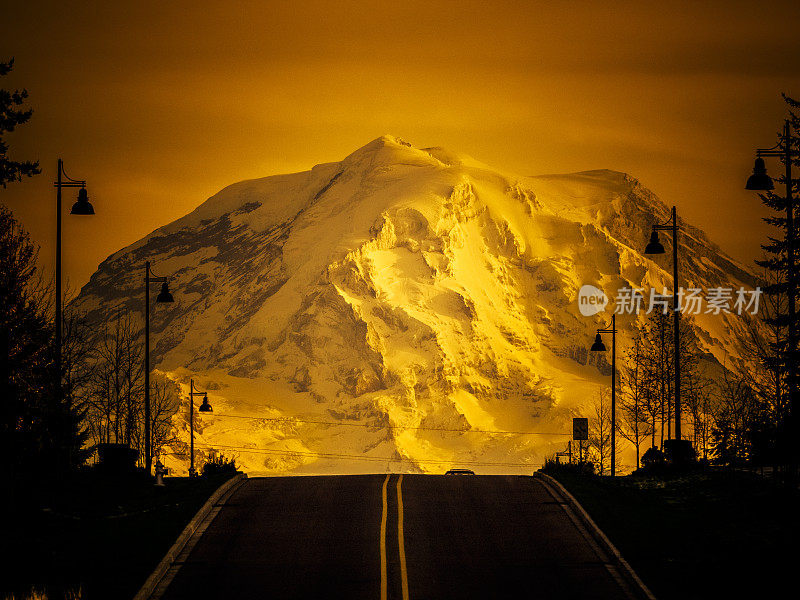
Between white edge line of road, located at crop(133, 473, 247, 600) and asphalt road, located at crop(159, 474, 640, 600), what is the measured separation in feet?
1.16

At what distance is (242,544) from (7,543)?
5418mm

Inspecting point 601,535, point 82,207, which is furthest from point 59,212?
point 601,535

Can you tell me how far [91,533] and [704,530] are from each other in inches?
581

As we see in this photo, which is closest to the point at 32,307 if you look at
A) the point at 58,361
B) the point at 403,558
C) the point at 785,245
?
the point at 58,361

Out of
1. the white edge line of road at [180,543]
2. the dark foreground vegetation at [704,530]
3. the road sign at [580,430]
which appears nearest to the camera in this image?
the white edge line of road at [180,543]

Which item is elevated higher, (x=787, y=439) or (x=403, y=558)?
(x=787, y=439)

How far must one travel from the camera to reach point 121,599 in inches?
909

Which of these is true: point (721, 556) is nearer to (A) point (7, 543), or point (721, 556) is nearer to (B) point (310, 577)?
(B) point (310, 577)

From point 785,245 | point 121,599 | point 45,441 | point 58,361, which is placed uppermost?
point 785,245

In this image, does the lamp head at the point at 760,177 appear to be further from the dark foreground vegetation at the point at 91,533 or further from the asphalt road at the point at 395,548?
the dark foreground vegetation at the point at 91,533

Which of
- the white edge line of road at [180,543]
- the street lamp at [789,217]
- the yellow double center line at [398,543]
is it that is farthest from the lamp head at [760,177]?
the white edge line of road at [180,543]

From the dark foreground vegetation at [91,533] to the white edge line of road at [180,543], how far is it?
258 mm

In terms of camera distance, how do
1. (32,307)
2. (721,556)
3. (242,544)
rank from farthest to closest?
(32,307), (242,544), (721,556)

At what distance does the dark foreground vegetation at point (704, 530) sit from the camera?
2516 centimetres
